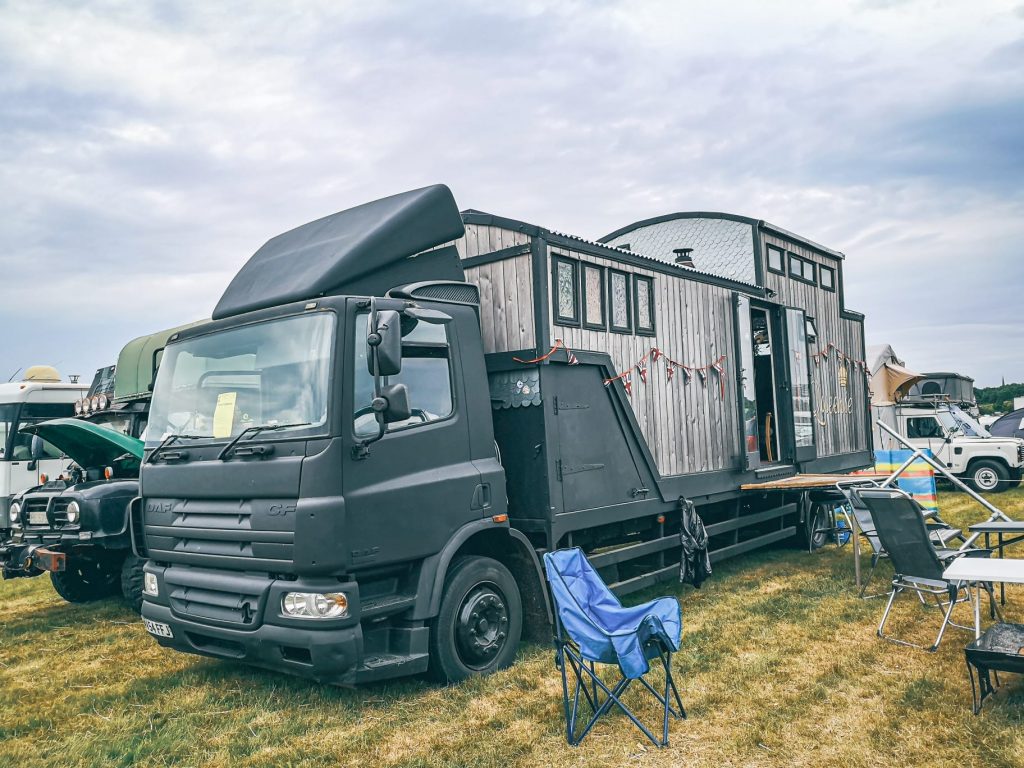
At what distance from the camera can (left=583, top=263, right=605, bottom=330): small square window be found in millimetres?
6078

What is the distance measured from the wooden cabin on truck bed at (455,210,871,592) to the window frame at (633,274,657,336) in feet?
0.06

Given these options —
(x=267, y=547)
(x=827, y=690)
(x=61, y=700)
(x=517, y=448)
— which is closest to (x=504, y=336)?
(x=517, y=448)

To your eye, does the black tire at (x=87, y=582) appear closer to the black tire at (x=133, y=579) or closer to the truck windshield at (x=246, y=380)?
the black tire at (x=133, y=579)

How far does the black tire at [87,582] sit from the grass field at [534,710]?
177cm

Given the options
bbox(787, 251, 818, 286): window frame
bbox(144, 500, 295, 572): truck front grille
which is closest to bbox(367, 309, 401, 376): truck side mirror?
bbox(144, 500, 295, 572): truck front grille

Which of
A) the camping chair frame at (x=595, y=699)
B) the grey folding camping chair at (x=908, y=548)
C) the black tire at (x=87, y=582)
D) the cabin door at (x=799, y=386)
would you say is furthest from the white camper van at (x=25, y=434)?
the grey folding camping chair at (x=908, y=548)

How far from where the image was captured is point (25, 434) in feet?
34.4

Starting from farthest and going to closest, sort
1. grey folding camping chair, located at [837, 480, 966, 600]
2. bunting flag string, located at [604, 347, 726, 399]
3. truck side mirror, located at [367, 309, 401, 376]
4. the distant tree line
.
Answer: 1. the distant tree line
2. grey folding camping chair, located at [837, 480, 966, 600]
3. bunting flag string, located at [604, 347, 726, 399]
4. truck side mirror, located at [367, 309, 401, 376]

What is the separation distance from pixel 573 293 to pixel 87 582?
6.04m

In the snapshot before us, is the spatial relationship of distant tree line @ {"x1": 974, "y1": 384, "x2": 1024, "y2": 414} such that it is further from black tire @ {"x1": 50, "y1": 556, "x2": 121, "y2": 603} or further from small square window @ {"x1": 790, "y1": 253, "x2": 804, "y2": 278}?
black tire @ {"x1": 50, "y1": 556, "x2": 121, "y2": 603}

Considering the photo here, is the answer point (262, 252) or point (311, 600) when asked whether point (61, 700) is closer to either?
point (311, 600)

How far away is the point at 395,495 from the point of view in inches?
179

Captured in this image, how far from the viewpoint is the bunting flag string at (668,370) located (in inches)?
254

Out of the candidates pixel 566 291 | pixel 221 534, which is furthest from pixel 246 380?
pixel 566 291
